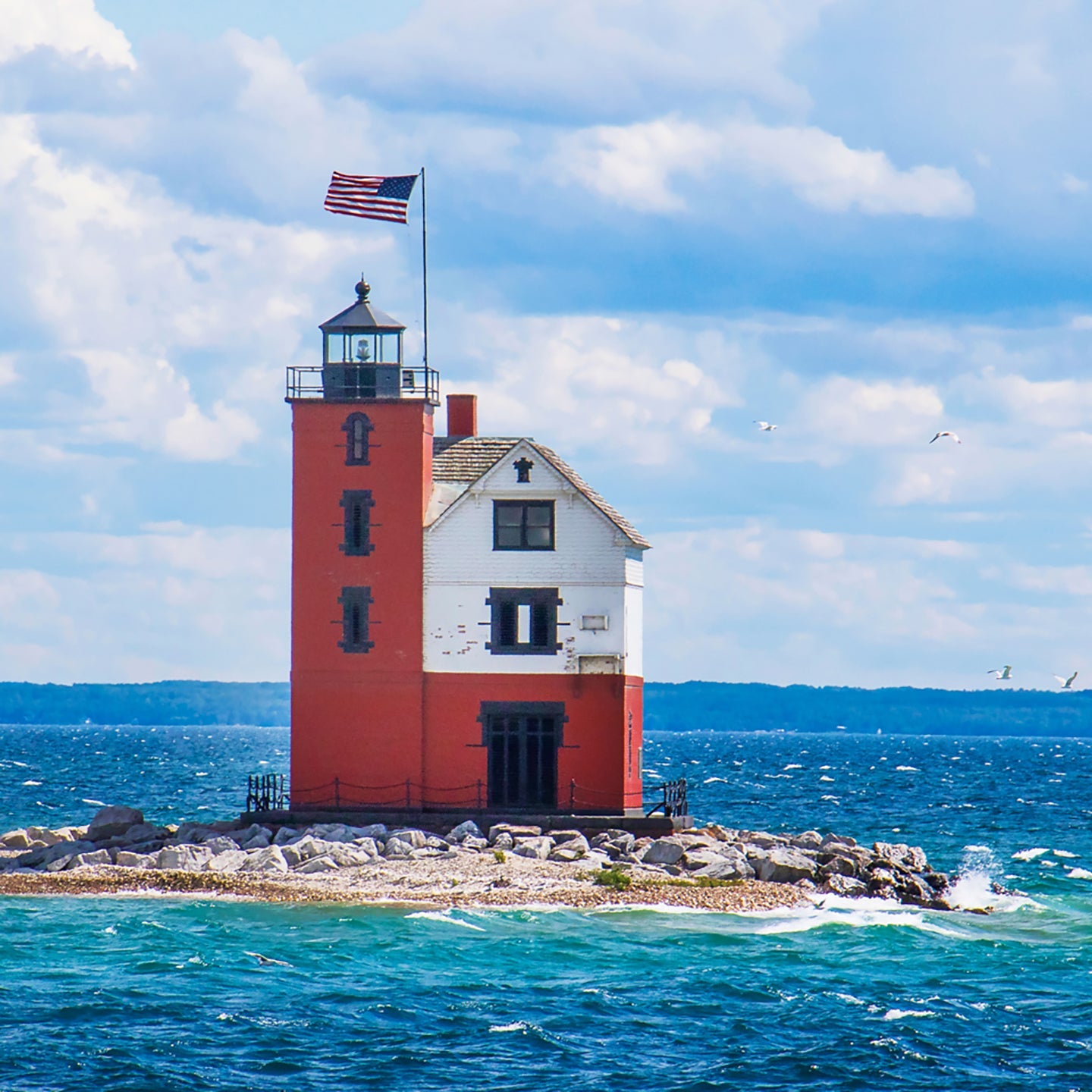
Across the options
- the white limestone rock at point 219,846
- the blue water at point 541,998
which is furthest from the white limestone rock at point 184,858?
the blue water at point 541,998

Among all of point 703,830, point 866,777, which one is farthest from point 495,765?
point 866,777

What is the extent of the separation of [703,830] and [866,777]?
66390 millimetres

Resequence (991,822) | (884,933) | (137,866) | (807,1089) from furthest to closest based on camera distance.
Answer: (991,822) → (137,866) → (884,933) → (807,1089)

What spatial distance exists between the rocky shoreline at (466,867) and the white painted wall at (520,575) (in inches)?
160

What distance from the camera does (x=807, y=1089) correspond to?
75.6 ft

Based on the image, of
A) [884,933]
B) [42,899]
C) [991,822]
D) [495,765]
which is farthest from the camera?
[991,822]

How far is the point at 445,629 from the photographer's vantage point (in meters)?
42.0

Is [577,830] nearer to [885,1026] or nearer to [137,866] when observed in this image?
[137,866]

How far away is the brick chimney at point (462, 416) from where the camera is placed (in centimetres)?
4584

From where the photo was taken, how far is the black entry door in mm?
41781

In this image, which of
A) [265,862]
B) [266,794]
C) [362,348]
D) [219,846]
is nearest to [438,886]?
[265,862]

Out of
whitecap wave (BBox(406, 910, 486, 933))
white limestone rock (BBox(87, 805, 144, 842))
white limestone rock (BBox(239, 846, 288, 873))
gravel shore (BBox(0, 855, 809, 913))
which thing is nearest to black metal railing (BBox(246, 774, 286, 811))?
white limestone rock (BBox(87, 805, 144, 842))

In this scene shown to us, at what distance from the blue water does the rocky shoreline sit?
3.77ft

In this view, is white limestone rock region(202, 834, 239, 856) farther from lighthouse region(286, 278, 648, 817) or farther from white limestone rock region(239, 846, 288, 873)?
lighthouse region(286, 278, 648, 817)
